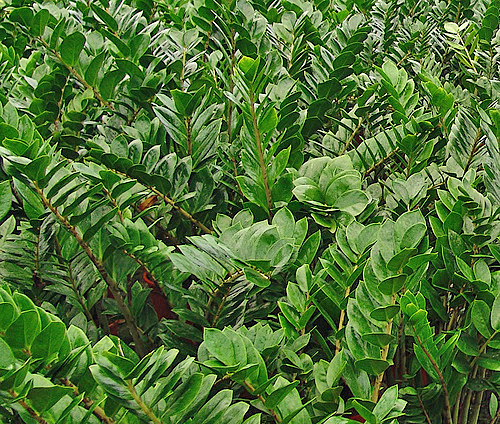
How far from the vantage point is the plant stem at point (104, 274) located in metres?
0.74

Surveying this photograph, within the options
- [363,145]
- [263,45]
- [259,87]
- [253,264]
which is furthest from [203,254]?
[263,45]

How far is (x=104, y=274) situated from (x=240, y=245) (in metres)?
0.22

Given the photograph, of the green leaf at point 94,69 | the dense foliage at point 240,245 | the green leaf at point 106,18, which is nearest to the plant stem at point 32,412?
the dense foliage at point 240,245

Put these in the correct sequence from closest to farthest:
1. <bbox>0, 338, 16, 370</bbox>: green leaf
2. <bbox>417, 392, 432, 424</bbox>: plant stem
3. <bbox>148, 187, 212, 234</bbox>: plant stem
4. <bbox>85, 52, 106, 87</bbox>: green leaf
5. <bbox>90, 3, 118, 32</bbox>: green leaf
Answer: <bbox>0, 338, 16, 370</bbox>: green leaf, <bbox>417, 392, 432, 424</bbox>: plant stem, <bbox>148, 187, 212, 234</bbox>: plant stem, <bbox>85, 52, 106, 87</bbox>: green leaf, <bbox>90, 3, 118, 32</bbox>: green leaf

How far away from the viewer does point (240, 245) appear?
689 millimetres

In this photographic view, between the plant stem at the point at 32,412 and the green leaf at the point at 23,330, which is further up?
the green leaf at the point at 23,330

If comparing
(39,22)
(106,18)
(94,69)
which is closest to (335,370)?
(94,69)

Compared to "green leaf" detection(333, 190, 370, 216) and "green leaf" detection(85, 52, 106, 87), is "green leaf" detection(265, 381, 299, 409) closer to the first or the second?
"green leaf" detection(333, 190, 370, 216)

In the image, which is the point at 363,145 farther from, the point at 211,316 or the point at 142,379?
the point at 142,379

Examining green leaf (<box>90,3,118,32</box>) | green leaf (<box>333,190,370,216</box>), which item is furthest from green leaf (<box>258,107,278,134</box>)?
green leaf (<box>90,3,118,32</box>)

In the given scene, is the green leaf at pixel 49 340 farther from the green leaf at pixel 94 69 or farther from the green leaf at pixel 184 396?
the green leaf at pixel 94 69

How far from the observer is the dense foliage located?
59 centimetres


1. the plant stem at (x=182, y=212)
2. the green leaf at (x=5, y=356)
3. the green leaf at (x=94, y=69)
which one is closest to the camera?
the green leaf at (x=5, y=356)

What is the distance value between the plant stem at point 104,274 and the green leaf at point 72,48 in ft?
1.41
